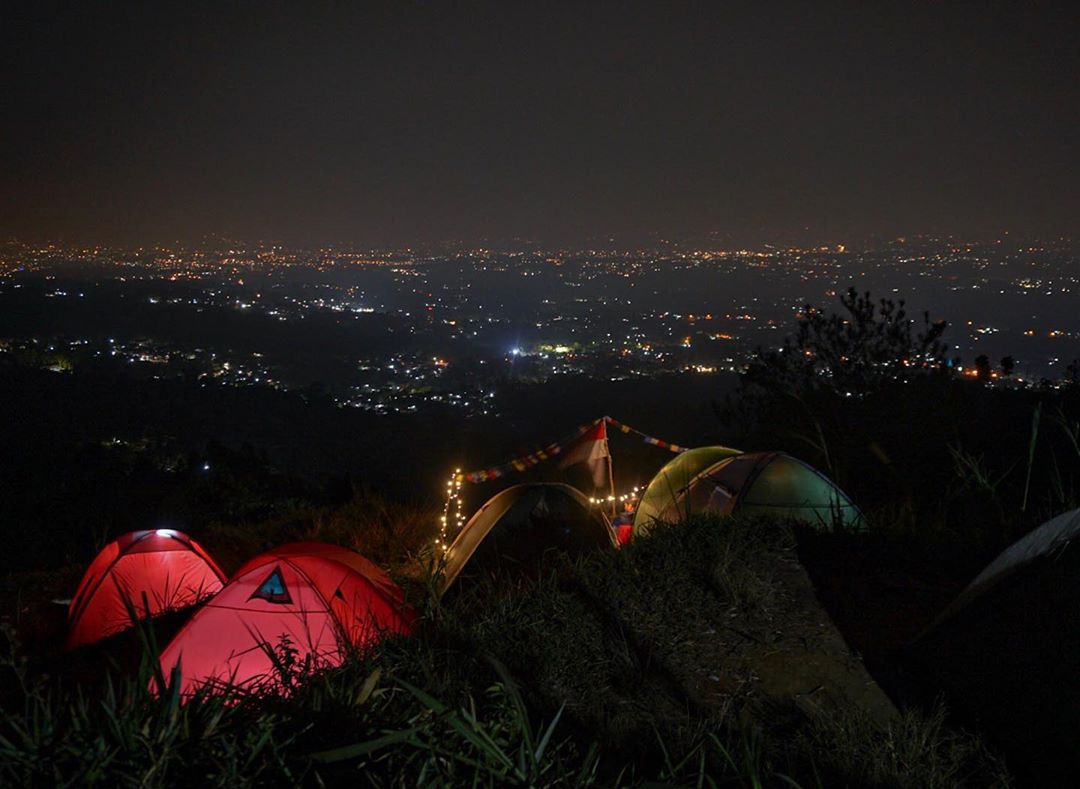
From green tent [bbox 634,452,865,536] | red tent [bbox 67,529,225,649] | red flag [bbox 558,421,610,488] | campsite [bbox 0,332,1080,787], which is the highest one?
campsite [bbox 0,332,1080,787]

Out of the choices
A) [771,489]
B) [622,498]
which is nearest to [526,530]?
[771,489]

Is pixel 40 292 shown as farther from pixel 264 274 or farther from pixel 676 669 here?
pixel 676 669

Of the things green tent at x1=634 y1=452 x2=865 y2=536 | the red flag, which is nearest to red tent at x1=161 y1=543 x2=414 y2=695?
green tent at x1=634 y1=452 x2=865 y2=536

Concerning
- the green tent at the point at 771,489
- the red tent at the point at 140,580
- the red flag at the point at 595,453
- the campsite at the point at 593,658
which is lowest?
the red tent at the point at 140,580

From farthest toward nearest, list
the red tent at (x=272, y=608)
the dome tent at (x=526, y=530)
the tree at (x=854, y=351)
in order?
the tree at (x=854, y=351) < the dome tent at (x=526, y=530) < the red tent at (x=272, y=608)

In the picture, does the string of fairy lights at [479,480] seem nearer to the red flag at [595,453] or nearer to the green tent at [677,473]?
the red flag at [595,453]

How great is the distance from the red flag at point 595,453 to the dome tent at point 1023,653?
7.48m

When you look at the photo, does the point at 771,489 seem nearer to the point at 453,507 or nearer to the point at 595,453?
the point at 595,453

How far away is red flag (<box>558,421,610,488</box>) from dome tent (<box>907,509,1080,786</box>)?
748 centimetres

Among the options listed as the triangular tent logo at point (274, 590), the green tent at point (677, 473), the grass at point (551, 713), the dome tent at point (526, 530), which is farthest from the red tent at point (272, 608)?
the green tent at point (677, 473)

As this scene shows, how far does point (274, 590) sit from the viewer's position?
537 centimetres

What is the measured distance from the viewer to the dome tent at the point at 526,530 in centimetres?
581

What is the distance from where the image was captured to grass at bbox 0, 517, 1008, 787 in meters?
1.60

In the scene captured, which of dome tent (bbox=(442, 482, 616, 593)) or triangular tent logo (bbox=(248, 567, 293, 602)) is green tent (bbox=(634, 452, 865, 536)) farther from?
triangular tent logo (bbox=(248, 567, 293, 602))
